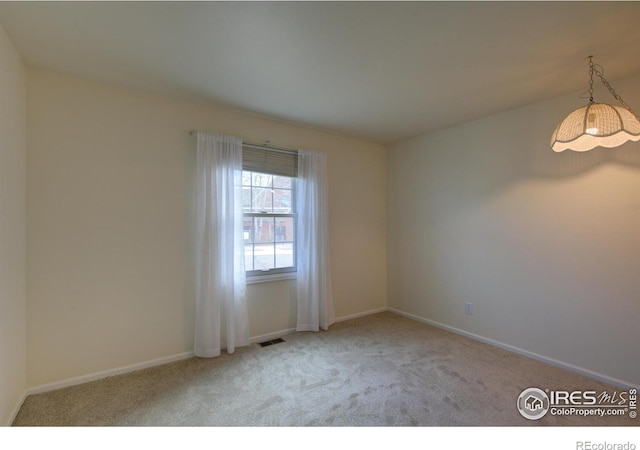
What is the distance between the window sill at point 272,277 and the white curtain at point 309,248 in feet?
0.29

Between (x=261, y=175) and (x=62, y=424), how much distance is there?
8.21 ft

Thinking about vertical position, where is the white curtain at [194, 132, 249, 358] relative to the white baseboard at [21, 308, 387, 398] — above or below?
above

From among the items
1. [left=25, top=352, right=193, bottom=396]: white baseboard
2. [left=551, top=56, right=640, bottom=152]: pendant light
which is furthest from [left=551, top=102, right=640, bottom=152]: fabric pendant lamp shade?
[left=25, top=352, right=193, bottom=396]: white baseboard

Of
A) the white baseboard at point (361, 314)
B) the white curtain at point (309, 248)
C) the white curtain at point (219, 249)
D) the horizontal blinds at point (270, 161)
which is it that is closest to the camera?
the white curtain at point (219, 249)

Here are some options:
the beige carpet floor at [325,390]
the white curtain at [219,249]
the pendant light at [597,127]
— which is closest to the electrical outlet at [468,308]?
the beige carpet floor at [325,390]

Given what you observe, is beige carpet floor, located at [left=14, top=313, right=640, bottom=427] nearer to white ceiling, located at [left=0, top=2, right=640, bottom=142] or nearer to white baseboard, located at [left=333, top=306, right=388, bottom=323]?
white baseboard, located at [left=333, top=306, right=388, bottom=323]

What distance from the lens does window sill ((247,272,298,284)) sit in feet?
10.1

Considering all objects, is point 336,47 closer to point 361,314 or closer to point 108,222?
point 108,222

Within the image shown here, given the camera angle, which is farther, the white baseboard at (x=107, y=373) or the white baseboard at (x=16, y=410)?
the white baseboard at (x=107, y=373)

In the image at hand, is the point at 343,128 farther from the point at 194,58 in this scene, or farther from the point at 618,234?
the point at 618,234

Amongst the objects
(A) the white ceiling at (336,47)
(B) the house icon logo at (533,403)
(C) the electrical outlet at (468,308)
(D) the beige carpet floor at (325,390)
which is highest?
(A) the white ceiling at (336,47)

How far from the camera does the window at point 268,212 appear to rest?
3.07 m

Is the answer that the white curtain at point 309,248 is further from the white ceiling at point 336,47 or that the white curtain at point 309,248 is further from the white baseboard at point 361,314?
the white ceiling at point 336,47

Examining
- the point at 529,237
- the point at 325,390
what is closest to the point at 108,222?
the point at 325,390
